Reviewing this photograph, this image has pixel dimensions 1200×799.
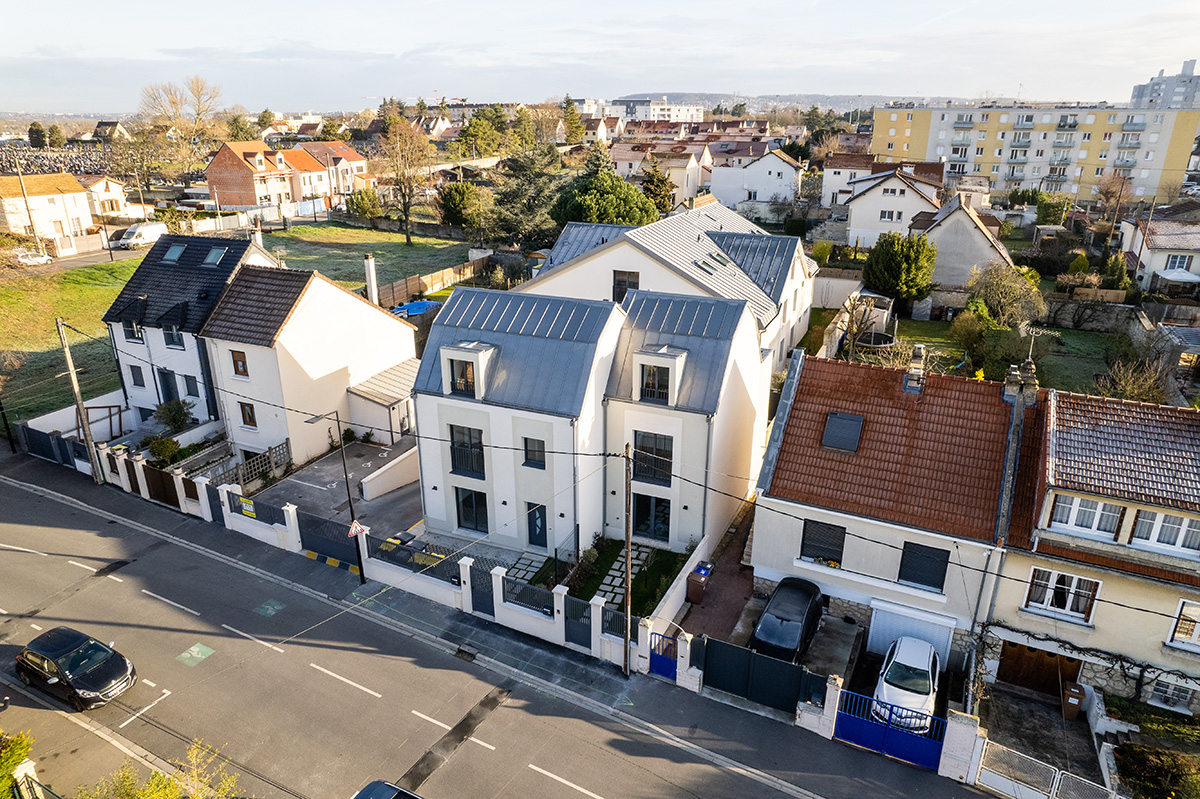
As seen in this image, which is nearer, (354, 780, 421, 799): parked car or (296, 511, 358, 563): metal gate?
(354, 780, 421, 799): parked car

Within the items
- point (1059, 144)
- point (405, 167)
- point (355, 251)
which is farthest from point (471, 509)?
point (1059, 144)

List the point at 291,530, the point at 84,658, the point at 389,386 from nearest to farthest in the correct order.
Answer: the point at 84,658 → the point at 291,530 → the point at 389,386

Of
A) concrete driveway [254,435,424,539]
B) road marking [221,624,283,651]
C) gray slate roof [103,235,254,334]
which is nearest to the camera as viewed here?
road marking [221,624,283,651]

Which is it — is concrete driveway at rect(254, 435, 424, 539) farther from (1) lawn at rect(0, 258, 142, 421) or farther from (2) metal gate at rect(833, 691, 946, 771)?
(2) metal gate at rect(833, 691, 946, 771)

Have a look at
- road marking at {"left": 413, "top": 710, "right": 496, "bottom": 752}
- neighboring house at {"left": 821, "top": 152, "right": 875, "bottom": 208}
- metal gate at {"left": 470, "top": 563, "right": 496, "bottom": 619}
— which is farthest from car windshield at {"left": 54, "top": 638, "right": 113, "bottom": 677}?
neighboring house at {"left": 821, "top": 152, "right": 875, "bottom": 208}

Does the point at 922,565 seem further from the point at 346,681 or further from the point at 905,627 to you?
the point at 346,681

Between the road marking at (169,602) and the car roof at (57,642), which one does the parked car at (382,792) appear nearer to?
the car roof at (57,642)
